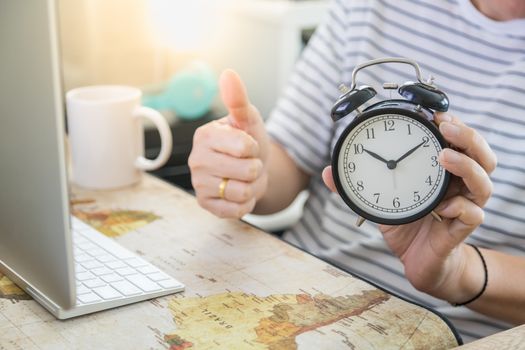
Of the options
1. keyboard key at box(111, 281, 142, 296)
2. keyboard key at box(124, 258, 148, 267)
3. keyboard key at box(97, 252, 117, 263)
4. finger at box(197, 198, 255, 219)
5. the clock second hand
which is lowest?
keyboard key at box(124, 258, 148, 267)

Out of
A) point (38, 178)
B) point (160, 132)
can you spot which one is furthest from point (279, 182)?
point (38, 178)

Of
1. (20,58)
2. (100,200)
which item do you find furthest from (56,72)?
(100,200)

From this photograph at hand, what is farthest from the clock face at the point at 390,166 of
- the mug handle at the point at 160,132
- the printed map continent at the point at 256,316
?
the mug handle at the point at 160,132

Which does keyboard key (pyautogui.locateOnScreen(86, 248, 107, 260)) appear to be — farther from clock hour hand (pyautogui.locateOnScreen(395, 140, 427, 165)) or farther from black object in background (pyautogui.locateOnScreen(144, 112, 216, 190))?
black object in background (pyautogui.locateOnScreen(144, 112, 216, 190))

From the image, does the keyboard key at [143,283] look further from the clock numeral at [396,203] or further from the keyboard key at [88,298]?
the clock numeral at [396,203]

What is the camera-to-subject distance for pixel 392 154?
0.85 m

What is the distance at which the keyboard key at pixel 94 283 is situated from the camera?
0.85m

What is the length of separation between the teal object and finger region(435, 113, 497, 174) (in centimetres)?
91

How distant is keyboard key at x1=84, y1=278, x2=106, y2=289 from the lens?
2.77ft

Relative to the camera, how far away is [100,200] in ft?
3.79

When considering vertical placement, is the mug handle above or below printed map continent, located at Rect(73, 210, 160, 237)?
above

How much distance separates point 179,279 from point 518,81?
0.54 m

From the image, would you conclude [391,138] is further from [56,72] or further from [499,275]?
[56,72]

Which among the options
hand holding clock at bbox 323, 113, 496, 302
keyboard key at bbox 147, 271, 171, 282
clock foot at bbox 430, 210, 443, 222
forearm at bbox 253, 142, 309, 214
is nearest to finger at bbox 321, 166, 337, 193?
hand holding clock at bbox 323, 113, 496, 302
